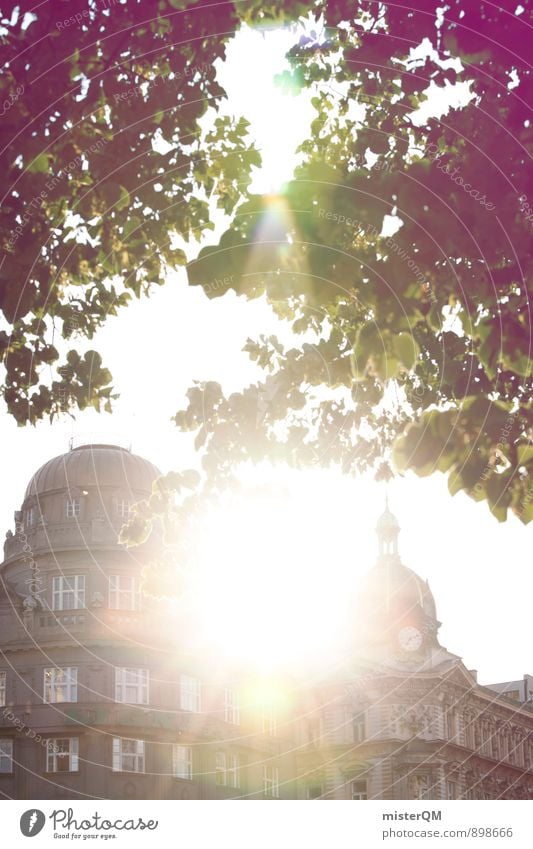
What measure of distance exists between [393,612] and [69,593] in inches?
1290

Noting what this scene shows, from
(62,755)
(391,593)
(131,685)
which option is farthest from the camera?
(391,593)

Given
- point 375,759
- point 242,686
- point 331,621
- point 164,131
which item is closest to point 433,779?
point 375,759

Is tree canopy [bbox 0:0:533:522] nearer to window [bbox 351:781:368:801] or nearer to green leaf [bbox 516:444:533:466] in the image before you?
green leaf [bbox 516:444:533:466]

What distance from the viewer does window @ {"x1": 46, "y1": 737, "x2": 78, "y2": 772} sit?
52866 millimetres

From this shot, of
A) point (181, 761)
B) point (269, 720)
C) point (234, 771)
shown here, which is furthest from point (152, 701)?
point (269, 720)

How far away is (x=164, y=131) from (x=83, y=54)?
176cm

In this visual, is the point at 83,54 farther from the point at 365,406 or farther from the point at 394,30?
the point at 365,406

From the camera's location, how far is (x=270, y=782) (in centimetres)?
5653

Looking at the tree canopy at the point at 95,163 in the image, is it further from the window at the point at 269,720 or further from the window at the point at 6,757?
the window at the point at 269,720

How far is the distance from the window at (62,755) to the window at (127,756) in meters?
1.95

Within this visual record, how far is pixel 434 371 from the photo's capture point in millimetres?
13758

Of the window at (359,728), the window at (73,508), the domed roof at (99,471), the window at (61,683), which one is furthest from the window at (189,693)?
the window at (73,508)

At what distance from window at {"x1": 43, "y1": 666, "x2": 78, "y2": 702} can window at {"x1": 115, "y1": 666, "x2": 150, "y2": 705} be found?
2213 mm
